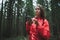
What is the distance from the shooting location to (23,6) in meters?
1.77

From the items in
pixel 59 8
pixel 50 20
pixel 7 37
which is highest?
pixel 59 8

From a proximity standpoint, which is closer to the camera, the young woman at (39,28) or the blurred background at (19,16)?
the young woman at (39,28)

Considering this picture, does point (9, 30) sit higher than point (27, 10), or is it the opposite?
point (27, 10)

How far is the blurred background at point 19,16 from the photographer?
5.68ft

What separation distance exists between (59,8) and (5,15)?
577 mm

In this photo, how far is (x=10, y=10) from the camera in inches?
69.6

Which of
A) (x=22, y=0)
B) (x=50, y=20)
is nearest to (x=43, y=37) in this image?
(x=50, y=20)

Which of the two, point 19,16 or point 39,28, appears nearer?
point 39,28

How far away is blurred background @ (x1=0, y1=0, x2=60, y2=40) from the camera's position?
173cm

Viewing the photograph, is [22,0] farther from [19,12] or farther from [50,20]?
[50,20]

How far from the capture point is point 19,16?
69.0 inches

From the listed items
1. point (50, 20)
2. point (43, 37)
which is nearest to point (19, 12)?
point (50, 20)

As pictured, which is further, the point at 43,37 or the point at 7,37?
the point at 7,37

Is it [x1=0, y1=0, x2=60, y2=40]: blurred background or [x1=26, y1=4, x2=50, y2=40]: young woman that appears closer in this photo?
[x1=26, y1=4, x2=50, y2=40]: young woman
